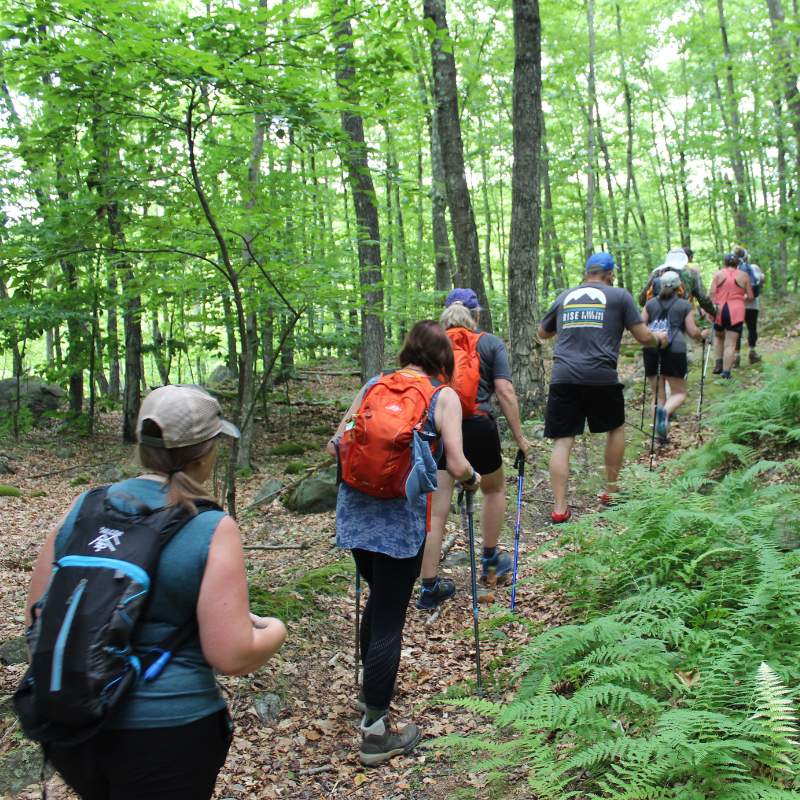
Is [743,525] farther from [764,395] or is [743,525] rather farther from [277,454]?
[277,454]

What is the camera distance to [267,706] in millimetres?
4062

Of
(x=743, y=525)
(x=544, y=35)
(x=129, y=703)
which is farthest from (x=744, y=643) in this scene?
(x=544, y=35)

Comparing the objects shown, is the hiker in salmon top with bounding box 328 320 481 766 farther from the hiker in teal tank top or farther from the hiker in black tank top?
the hiker in black tank top

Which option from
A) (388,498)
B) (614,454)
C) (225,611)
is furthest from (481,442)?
(225,611)

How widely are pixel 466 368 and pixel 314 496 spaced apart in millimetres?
4508

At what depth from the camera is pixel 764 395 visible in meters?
7.25

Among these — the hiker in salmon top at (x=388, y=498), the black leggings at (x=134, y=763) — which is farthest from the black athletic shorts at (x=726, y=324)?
the black leggings at (x=134, y=763)

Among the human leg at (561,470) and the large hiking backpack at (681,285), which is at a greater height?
the large hiking backpack at (681,285)

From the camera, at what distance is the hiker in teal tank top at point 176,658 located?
181cm

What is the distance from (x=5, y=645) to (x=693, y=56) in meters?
31.8

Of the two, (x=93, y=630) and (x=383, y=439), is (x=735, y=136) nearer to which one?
(x=383, y=439)

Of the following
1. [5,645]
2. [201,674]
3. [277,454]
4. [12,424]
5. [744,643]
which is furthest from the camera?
[12,424]

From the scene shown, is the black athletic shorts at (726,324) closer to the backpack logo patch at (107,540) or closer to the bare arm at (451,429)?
the bare arm at (451,429)

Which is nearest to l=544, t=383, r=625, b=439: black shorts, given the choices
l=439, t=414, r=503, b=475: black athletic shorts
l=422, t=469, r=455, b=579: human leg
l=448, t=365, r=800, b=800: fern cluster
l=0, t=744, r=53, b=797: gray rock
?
l=448, t=365, r=800, b=800: fern cluster
